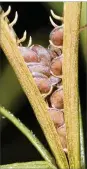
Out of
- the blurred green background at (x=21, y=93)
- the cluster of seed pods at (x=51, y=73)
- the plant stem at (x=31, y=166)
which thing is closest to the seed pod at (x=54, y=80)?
the cluster of seed pods at (x=51, y=73)

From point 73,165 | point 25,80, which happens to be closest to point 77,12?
point 25,80

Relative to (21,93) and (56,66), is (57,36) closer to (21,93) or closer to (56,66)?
(56,66)

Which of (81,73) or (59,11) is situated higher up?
(59,11)

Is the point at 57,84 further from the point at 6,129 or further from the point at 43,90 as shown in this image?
the point at 6,129

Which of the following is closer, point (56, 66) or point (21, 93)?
point (56, 66)

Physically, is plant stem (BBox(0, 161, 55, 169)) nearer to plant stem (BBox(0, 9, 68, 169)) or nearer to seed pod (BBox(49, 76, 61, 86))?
plant stem (BBox(0, 9, 68, 169))

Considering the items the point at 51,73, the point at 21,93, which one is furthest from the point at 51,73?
the point at 21,93
